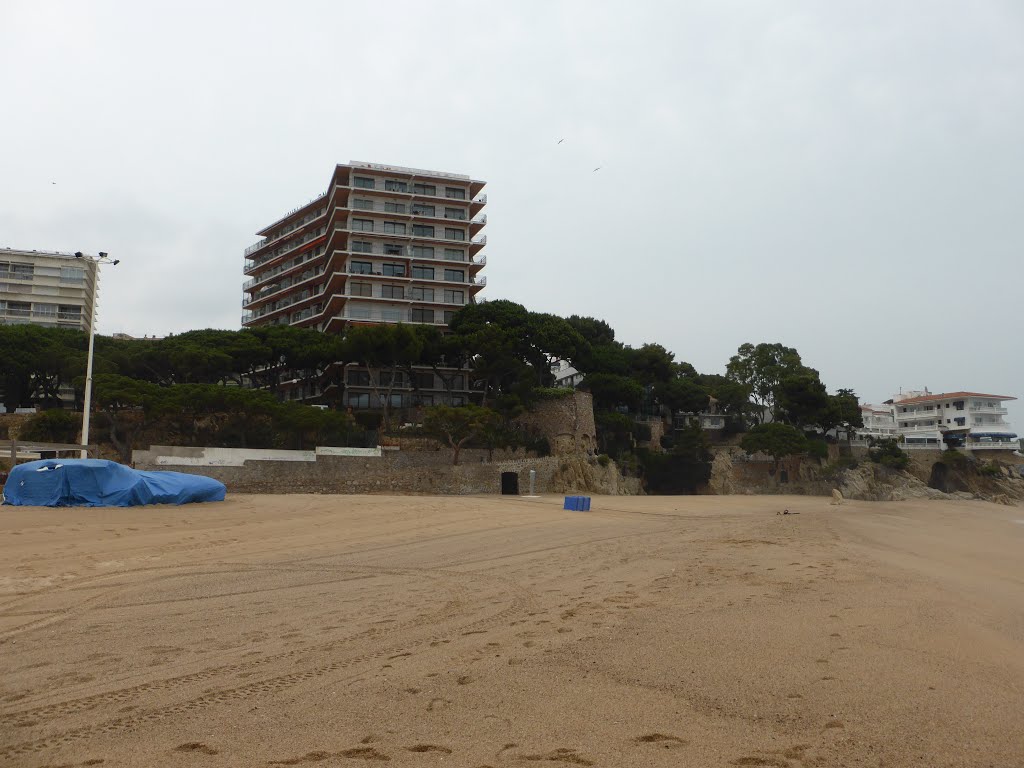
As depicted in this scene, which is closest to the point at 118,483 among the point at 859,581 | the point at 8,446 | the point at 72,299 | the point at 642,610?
the point at 8,446

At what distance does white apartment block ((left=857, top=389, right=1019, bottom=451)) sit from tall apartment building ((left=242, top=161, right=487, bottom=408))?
170ft

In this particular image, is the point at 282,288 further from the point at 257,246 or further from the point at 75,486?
the point at 75,486

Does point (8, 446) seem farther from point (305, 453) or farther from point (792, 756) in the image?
point (792, 756)

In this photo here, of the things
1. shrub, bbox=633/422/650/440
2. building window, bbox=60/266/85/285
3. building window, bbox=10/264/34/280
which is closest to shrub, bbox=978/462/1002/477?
shrub, bbox=633/422/650/440

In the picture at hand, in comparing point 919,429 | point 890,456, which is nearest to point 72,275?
point 890,456

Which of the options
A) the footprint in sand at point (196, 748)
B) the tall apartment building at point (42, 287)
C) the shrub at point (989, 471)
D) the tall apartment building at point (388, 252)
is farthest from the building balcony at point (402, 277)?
the footprint in sand at point (196, 748)

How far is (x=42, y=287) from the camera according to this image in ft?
294

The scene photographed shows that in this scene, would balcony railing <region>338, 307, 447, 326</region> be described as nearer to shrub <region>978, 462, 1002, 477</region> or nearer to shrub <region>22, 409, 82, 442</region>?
shrub <region>22, 409, 82, 442</region>

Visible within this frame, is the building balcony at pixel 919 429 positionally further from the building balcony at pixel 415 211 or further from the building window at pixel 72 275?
the building window at pixel 72 275

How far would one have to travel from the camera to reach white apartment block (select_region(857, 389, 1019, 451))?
78625 millimetres

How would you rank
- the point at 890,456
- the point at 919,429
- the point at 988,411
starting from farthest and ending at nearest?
the point at 919,429
the point at 988,411
the point at 890,456

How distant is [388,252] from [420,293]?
5732 millimetres

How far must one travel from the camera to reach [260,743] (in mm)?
3977

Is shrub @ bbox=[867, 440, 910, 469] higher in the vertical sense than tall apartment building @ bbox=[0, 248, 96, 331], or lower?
lower
